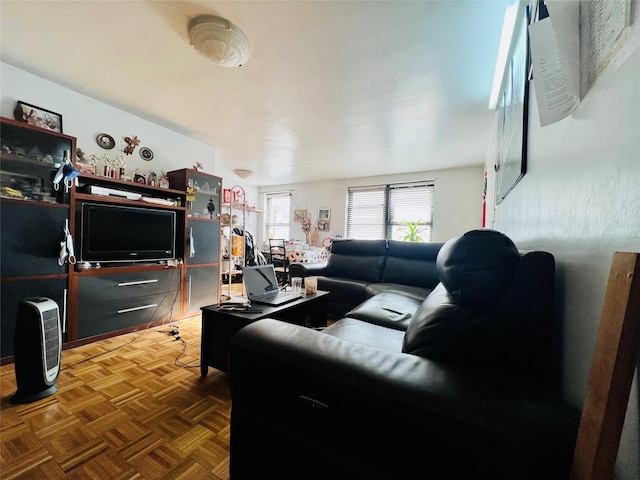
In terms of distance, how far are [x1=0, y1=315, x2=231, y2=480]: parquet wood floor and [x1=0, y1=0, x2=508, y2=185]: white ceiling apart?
2244 mm

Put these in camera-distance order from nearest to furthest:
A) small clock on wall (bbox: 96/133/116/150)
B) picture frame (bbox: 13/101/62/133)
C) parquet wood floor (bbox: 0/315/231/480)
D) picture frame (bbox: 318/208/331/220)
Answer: parquet wood floor (bbox: 0/315/231/480) → picture frame (bbox: 13/101/62/133) → small clock on wall (bbox: 96/133/116/150) → picture frame (bbox: 318/208/331/220)

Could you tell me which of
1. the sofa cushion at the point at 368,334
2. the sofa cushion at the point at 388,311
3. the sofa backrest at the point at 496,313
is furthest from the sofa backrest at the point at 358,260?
the sofa backrest at the point at 496,313

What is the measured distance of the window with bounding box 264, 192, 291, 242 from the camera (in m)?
6.29

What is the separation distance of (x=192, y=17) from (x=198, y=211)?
1976mm

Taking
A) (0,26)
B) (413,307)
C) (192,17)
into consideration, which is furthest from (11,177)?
(413,307)

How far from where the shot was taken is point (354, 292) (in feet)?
8.82

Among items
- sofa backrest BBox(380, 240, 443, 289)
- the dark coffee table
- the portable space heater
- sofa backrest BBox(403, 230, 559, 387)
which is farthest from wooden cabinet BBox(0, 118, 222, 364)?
sofa backrest BBox(403, 230, 559, 387)

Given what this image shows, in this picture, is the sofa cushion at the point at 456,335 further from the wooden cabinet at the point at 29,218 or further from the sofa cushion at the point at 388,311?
the wooden cabinet at the point at 29,218

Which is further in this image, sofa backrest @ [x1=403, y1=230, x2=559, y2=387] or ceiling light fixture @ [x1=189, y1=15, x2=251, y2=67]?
ceiling light fixture @ [x1=189, y1=15, x2=251, y2=67]

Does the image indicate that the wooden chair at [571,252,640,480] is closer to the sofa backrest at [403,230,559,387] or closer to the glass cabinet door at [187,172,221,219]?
the sofa backrest at [403,230,559,387]

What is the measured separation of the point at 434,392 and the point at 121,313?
2.76 meters

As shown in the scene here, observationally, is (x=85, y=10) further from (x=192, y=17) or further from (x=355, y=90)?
(x=355, y=90)

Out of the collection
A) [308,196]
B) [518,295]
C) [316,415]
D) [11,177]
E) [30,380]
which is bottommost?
[30,380]

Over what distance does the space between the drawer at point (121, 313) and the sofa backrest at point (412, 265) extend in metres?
2.42
